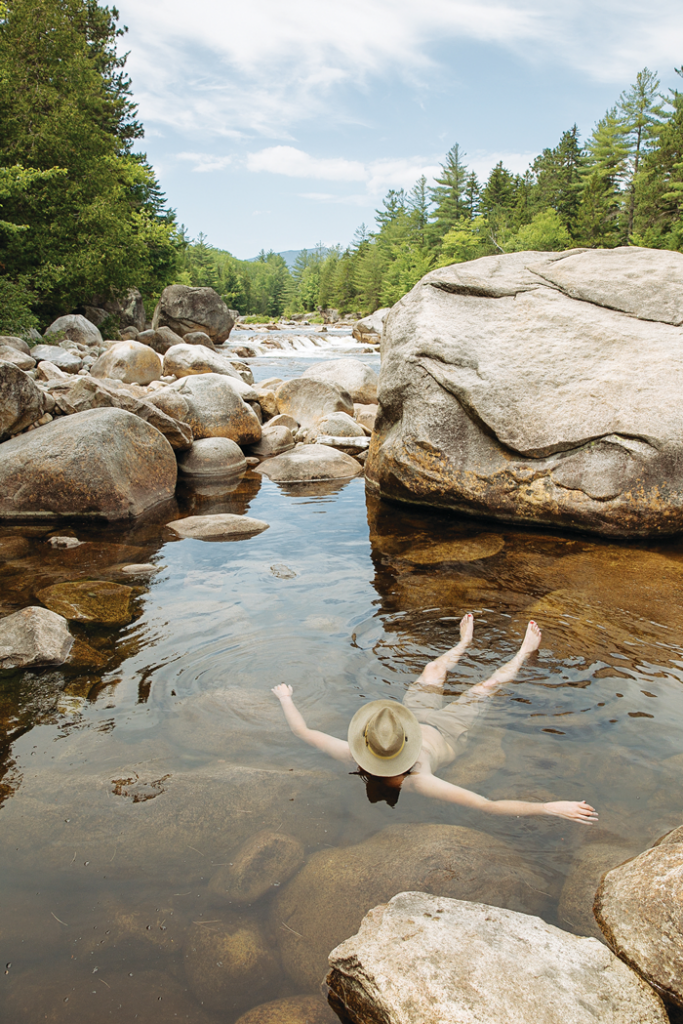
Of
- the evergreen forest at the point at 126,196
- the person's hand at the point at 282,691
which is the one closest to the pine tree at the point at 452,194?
the evergreen forest at the point at 126,196

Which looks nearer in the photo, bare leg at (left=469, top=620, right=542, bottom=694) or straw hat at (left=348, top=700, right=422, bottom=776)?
straw hat at (left=348, top=700, right=422, bottom=776)

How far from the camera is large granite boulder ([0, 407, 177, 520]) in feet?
21.9

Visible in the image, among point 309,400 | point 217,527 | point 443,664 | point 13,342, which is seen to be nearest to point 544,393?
point 443,664

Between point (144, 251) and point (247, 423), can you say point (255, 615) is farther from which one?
point (144, 251)

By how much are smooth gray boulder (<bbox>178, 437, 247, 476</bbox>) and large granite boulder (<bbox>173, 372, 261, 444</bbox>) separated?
0.24m

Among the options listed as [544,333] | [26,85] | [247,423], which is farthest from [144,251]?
[544,333]

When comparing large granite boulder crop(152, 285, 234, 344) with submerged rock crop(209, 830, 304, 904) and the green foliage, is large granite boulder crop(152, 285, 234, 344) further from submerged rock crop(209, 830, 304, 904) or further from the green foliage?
submerged rock crop(209, 830, 304, 904)

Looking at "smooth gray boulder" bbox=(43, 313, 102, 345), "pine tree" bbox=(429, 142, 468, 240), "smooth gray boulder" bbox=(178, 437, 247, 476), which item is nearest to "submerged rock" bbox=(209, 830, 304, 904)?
"smooth gray boulder" bbox=(178, 437, 247, 476)

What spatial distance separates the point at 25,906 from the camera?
2215mm

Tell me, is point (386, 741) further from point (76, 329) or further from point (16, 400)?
point (76, 329)

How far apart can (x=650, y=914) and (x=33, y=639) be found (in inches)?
139

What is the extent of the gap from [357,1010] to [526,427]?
5033 mm

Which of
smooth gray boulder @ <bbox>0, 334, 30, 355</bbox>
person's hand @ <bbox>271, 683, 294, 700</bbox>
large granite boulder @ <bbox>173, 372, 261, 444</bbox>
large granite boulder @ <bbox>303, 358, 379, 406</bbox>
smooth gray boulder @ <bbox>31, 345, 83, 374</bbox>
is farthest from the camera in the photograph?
smooth gray boulder @ <bbox>31, 345, 83, 374</bbox>

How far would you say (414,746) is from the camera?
2799 mm
